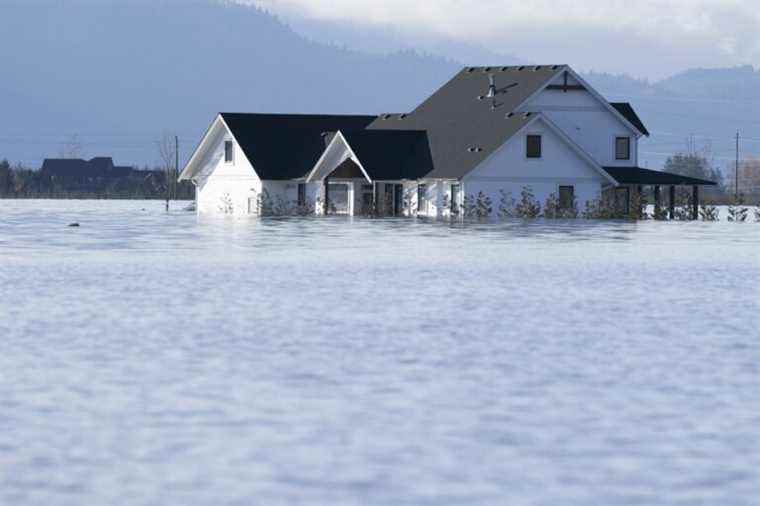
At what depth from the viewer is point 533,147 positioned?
8194 cm

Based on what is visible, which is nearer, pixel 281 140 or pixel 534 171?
pixel 534 171

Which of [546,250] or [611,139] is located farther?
[611,139]

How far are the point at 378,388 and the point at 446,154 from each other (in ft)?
222

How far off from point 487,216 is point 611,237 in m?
22.3

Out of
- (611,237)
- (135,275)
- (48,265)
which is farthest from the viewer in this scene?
(611,237)

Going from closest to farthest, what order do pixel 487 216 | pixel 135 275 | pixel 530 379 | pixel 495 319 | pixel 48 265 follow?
pixel 530 379, pixel 495 319, pixel 135 275, pixel 48 265, pixel 487 216

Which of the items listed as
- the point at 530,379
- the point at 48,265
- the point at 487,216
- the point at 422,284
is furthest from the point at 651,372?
the point at 487,216

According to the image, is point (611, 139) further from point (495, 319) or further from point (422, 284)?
point (495, 319)

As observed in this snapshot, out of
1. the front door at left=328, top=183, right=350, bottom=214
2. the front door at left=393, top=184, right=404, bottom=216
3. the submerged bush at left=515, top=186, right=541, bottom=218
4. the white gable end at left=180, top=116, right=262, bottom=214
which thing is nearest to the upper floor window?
the submerged bush at left=515, top=186, right=541, bottom=218

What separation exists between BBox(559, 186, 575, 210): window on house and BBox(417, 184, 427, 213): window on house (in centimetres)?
613

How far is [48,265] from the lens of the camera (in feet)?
128

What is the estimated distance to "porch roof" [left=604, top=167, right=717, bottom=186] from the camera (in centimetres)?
8344

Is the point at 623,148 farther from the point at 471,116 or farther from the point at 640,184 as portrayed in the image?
the point at 471,116

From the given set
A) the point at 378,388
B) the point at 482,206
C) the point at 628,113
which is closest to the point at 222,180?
the point at 482,206
